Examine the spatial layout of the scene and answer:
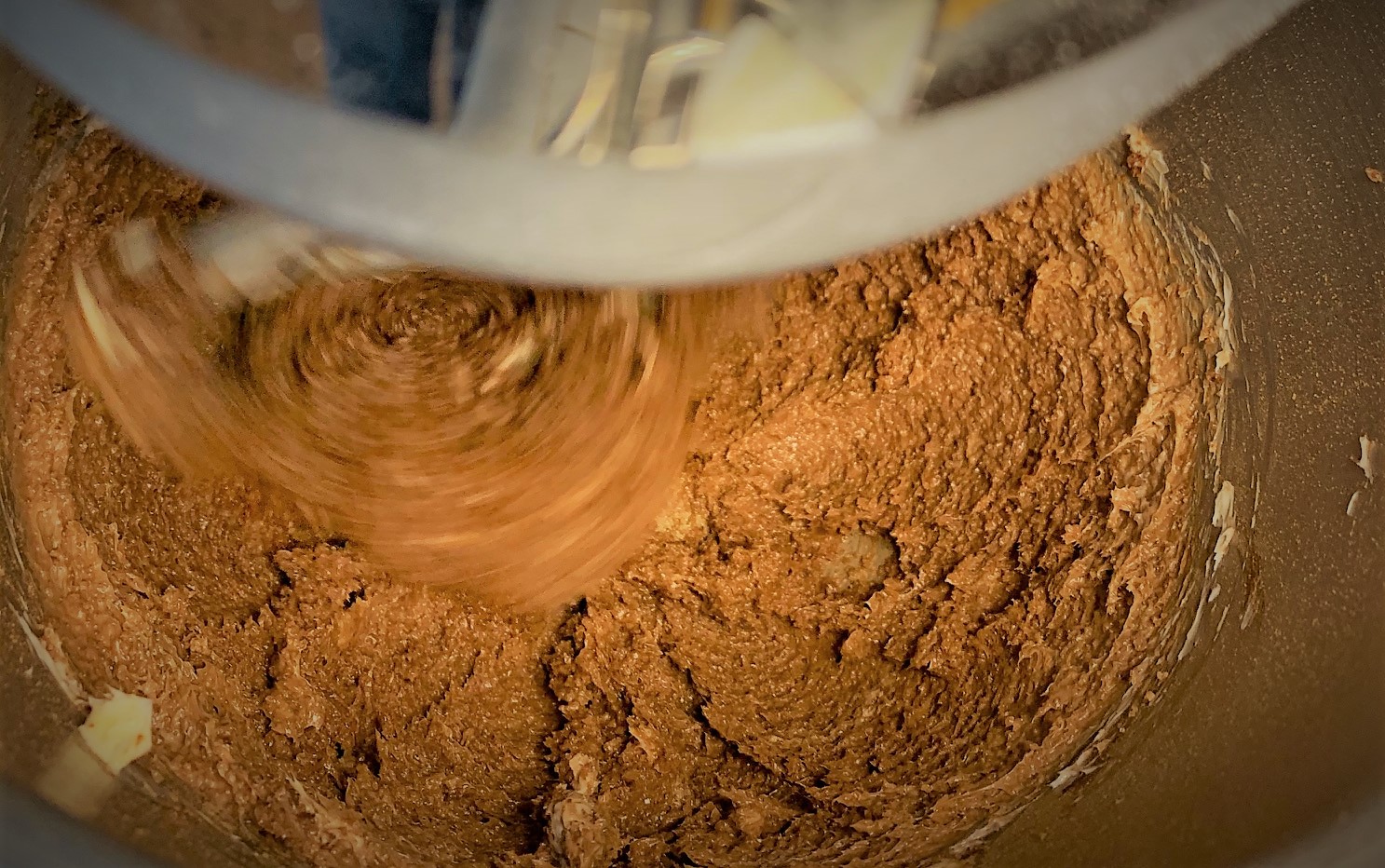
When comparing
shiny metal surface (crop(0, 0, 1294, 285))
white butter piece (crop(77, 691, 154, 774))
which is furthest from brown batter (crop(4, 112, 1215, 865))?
shiny metal surface (crop(0, 0, 1294, 285))

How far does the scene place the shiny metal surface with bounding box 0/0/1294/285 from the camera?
0.52 meters

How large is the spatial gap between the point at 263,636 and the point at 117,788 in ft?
0.76

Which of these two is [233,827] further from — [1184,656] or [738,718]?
[1184,656]

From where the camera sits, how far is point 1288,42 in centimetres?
112

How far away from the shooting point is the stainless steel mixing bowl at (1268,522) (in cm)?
100

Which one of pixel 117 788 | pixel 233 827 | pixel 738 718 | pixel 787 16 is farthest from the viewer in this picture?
pixel 738 718

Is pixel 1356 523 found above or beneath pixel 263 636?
above

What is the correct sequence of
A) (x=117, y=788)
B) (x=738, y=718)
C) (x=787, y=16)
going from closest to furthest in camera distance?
(x=787, y=16) → (x=117, y=788) → (x=738, y=718)

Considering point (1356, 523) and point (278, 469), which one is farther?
point (278, 469)

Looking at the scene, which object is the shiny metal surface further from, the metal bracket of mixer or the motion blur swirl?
the motion blur swirl

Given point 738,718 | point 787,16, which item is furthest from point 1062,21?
point 738,718

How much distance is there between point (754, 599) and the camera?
4.17 ft

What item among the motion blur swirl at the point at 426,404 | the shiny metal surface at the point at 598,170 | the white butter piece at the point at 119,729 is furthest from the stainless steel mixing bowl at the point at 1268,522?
the shiny metal surface at the point at 598,170

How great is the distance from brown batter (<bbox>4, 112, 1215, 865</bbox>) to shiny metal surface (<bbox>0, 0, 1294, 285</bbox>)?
2.31ft
